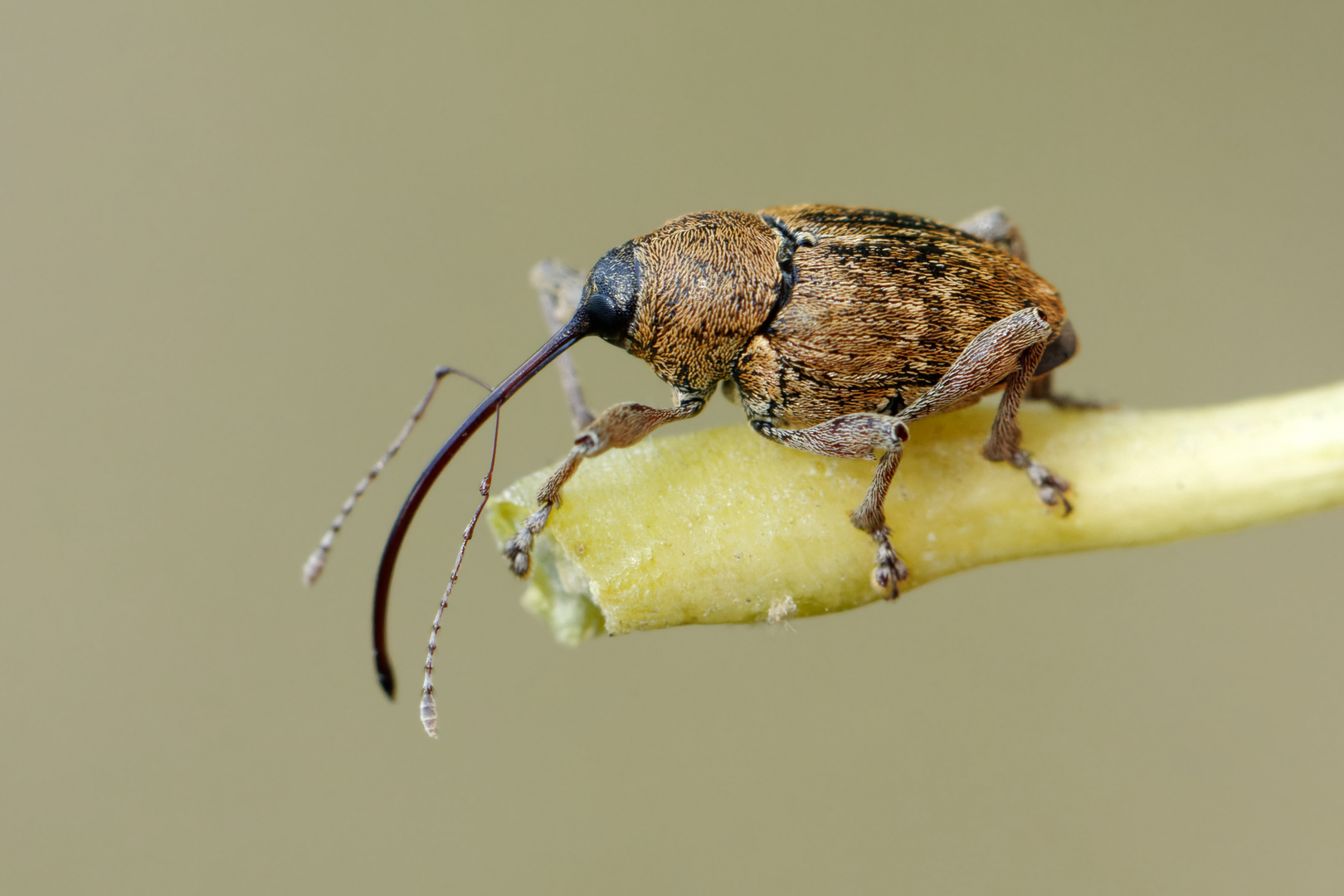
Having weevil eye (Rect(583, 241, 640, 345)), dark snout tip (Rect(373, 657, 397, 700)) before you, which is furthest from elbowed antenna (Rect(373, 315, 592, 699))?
weevil eye (Rect(583, 241, 640, 345))

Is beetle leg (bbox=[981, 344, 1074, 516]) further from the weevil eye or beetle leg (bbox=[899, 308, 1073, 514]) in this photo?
the weevil eye

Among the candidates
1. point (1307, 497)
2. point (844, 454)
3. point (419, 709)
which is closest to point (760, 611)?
point (844, 454)

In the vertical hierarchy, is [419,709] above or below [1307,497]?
below

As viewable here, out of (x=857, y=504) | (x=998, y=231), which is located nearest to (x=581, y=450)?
(x=857, y=504)

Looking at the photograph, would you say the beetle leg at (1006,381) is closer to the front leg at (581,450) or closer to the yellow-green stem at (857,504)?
the yellow-green stem at (857,504)

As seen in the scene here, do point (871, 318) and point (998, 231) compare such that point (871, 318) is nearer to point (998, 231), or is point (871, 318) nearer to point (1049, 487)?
point (1049, 487)

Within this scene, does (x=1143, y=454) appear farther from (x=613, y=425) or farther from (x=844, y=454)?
(x=613, y=425)
